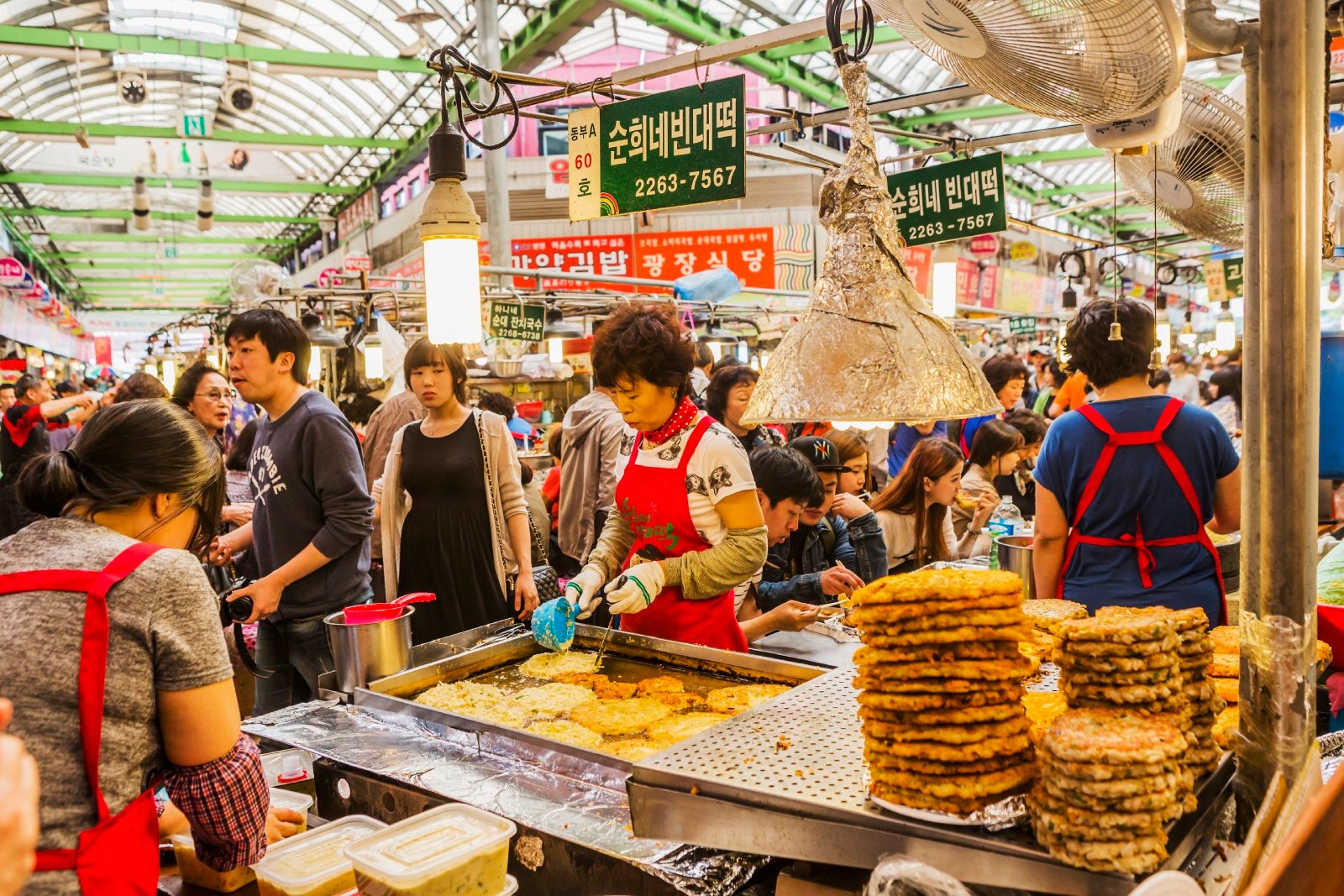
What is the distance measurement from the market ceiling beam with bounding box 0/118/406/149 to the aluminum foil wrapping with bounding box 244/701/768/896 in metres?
13.1

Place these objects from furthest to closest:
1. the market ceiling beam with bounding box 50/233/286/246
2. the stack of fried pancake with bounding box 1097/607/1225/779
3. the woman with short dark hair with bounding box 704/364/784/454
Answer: the market ceiling beam with bounding box 50/233/286/246, the woman with short dark hair with bounding box 704/364/784/454, the stack of fried pancake with bounding box 1097/607/1225/779

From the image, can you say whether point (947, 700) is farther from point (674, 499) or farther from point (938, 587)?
point (674, 499)

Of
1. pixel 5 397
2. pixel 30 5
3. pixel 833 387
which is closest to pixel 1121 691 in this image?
pixel 833 387

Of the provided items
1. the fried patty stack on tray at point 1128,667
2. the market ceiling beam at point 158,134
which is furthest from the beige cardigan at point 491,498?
the market ceiling beam at point 158,134

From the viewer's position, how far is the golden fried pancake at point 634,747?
210cm

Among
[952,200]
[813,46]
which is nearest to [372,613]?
[952,200]

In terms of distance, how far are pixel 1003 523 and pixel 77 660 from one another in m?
3.97

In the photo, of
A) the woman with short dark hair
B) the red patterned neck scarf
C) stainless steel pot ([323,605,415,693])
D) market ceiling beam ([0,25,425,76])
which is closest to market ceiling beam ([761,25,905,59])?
market ceiling beam ([0,25,425,76])

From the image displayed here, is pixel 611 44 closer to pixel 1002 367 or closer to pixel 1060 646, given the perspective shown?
pixel 1002 367

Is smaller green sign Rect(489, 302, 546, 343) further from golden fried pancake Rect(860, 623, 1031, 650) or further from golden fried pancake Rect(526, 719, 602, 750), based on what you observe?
golden fried pancake Rect(860, 623, 1031, 650)

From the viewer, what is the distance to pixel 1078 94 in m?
1.78

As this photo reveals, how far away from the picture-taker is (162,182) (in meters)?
18.9

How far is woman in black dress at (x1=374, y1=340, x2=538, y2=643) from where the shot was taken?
3793 millimetres

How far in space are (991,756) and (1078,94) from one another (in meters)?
1.25
